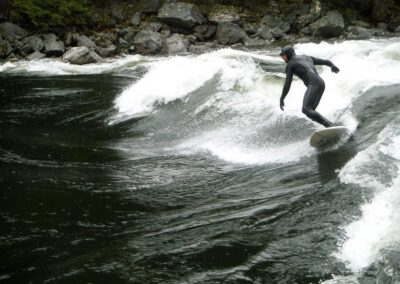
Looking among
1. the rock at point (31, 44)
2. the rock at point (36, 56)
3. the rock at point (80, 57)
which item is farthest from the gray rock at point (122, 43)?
the rock at point (36, 56)

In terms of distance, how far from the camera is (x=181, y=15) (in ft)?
88.5

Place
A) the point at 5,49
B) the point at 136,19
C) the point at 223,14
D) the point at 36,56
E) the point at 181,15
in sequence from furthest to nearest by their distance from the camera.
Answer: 1. the point at 223,14
2. the point at 136,19
3. the point at 181,15
4. the point at 5,49
5. the point at 36,56

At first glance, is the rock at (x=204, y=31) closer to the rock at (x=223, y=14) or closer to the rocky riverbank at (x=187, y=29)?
the rocky riverbank at (x=187, y=29)

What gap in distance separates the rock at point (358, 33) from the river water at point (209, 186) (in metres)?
13.7

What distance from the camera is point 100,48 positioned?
2422 cm

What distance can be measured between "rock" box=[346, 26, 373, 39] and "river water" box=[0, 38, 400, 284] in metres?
13.7

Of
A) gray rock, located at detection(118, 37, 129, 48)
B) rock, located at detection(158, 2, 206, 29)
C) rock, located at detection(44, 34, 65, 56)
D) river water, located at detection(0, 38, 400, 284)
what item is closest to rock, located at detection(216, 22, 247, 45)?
rock, located at detection(158, 2, 206, 29)

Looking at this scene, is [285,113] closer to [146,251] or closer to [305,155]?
[305,155]

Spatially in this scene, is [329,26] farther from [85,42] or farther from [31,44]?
[31,44]

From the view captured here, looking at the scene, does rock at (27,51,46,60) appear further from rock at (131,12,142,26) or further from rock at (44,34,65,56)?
rock at (131,12,142,26)

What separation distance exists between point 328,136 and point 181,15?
20.8 meters

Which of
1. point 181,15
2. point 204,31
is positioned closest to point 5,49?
point 181,15

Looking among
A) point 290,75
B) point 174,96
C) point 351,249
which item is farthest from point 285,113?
point 351,249

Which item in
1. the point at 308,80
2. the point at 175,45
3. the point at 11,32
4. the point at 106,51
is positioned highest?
the point at 308,80
